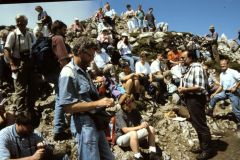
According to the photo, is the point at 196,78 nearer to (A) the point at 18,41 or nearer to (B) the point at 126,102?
(B) the point at 126,102

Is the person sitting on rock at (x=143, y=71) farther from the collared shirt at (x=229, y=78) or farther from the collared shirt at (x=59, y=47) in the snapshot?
the collared shirt at (x=59, y=47)

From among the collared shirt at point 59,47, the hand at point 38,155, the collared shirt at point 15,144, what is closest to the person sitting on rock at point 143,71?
the collared shirt at point 59,47

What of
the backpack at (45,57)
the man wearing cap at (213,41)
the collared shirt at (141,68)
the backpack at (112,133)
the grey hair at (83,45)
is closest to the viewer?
the grey hair at (83,45)

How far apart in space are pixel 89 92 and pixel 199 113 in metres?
4.37

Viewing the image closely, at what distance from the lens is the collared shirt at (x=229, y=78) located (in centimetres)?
1029

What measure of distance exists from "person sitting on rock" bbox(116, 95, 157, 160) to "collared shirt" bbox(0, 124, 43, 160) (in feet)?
9.31

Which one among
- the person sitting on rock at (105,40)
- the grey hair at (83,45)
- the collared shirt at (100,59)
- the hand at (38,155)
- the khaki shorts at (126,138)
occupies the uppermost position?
Answer: the person sitting on rock at (105,40)

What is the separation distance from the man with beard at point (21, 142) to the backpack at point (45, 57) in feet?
5.36

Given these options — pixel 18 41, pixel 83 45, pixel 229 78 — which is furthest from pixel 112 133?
pixel 229 78

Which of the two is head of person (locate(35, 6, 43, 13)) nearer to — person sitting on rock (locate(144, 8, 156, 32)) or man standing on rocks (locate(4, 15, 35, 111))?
man standing on rocks (locate(4, 15, 35, 111))

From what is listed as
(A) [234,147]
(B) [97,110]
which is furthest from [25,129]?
(A) [234,147]

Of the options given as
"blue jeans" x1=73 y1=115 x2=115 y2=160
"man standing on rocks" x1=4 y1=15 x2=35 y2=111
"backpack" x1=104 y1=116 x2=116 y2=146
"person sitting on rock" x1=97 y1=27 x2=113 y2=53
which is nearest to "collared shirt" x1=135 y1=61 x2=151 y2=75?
"person sitting on rock" x1=97 y1=27 x2=113 y2=53

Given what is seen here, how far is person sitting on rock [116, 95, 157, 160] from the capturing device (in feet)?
24.9

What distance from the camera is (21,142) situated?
5020mm
